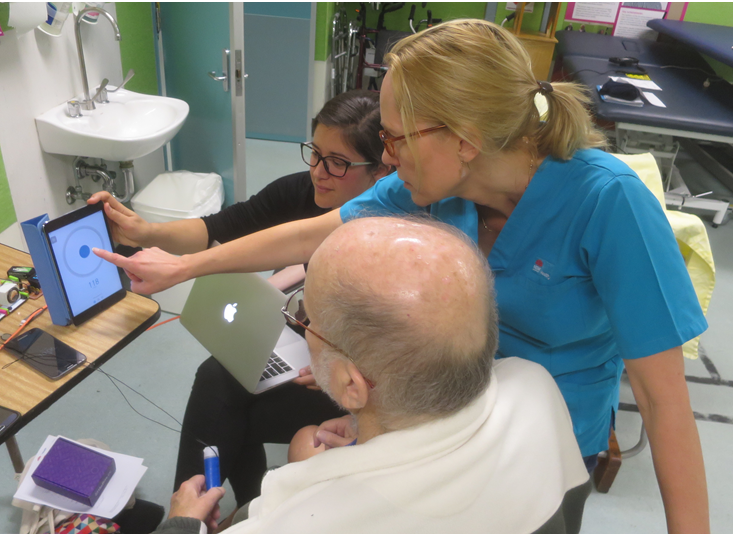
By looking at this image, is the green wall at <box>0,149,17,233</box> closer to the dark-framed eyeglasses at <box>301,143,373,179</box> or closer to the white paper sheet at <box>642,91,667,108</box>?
the dark-framed eyeglasses at <box>301,143,373,179</box>

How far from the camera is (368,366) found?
2.40ft

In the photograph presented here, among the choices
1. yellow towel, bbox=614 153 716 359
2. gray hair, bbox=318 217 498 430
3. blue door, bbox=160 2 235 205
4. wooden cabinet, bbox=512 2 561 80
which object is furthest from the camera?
wooden cabinet, bbox=512 2 561 80

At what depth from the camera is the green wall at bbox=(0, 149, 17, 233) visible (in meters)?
1.97

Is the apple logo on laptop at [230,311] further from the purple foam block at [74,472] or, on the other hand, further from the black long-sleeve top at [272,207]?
the purple foam block at [74,472]

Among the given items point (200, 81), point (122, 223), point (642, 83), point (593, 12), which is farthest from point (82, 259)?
point (593, 12)

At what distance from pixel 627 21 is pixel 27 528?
5777mm

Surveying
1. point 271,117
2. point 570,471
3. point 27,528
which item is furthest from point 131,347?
point 271,117

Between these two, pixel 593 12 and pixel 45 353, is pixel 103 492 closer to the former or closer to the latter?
pixel 45 353

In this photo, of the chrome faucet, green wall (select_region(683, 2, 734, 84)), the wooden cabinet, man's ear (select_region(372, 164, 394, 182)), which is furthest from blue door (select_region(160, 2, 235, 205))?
green wall (select_region(683, 2, 734, 84))

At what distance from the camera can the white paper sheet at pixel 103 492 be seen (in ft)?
4.25

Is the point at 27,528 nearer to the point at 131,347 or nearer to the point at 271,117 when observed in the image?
the point at 131,347

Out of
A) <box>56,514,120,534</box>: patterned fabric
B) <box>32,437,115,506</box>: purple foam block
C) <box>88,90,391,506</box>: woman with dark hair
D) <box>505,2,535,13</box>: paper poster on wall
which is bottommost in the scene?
<box>56,514,120,534</box>: patterned fabric

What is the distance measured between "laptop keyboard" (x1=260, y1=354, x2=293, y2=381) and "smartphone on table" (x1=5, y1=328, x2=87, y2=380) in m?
0.44

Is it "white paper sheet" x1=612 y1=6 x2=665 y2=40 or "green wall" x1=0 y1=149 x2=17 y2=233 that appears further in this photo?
"white paper sheet" x1=612 y1=6 x2=665 y2=40
